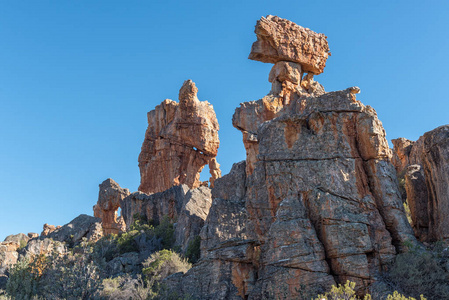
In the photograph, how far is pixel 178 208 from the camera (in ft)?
147

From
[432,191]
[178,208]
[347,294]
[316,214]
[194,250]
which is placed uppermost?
[178,208]

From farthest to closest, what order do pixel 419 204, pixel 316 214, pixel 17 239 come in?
pixel 17 239 → pixel 419 204 → pixel 316 214

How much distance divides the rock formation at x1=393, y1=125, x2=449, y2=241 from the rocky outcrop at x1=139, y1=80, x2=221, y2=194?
35.1m

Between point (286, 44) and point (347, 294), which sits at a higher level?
point (286, 44)

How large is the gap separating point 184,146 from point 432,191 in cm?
3844

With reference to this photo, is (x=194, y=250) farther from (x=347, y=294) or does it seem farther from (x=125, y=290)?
(x=347, y=294)

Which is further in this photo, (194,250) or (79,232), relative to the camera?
(79,232)

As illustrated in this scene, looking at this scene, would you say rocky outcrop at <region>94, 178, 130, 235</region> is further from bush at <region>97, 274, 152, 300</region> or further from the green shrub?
bush at <region>97, 274, 152, 300</region>

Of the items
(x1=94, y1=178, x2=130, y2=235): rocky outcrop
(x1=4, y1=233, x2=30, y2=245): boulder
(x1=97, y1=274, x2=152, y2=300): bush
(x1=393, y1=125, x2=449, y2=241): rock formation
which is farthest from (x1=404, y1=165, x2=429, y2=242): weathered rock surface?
(x1=4, y1=233, x2=30, y2=245): boulder

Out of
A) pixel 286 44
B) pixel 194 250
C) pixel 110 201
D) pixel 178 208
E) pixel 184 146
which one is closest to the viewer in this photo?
pixel 194 250

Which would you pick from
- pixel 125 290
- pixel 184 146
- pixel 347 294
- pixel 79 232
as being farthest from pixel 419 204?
pixel 184 146

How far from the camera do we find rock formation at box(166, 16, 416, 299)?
20297 millimetres

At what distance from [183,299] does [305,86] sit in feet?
84.4

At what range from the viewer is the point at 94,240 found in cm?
4225
